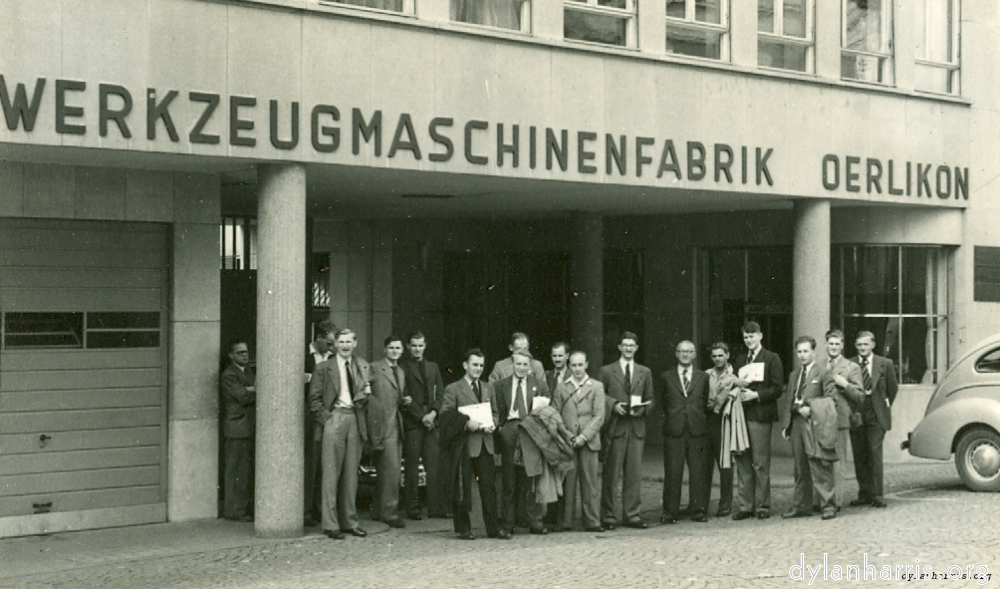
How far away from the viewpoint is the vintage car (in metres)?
15.7

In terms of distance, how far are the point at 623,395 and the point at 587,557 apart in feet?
8.20

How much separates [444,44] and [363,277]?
6710 mm

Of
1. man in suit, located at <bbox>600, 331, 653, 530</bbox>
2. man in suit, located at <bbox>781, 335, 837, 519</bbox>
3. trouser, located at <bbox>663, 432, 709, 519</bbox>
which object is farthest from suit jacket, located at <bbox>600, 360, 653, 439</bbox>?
man in suit, located at <bbox>781, 335, 837, 519</bbox>

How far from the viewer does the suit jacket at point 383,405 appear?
13500 millimetres

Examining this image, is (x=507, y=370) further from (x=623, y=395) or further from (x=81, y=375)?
(x=81, y=375)

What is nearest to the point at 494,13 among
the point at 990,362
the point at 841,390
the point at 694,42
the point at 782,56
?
the point at 694,42

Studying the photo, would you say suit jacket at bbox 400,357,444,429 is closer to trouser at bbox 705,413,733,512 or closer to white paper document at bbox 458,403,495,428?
white paper document at bbox 458,403,495,428

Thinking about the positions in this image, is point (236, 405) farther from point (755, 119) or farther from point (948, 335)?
point (948, 335)

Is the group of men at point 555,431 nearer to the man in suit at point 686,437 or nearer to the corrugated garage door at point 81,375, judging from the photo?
the man in suit at point 686,437

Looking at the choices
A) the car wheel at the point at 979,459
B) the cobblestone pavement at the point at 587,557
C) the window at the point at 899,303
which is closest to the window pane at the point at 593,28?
the cobblestone pavement at the point at 587,557

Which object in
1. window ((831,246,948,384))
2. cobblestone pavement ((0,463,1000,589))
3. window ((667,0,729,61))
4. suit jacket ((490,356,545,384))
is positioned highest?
window ((667,0,729,61))

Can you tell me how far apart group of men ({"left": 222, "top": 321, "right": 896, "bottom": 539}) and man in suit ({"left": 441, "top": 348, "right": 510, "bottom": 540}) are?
0.01 metres

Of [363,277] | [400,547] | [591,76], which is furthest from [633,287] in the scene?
[400,547]

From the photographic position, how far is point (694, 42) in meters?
16.8
